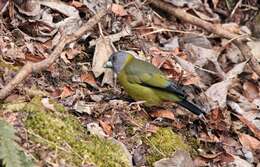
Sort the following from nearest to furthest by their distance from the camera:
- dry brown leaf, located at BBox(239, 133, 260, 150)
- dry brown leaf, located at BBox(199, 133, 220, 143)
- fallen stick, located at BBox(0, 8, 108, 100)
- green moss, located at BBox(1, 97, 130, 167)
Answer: green moss, located at BBox(1, 97, 130, 167) < fallen stick, located at BBox(0, 8, 108, 100) < dry brown leaf, located at BBox(199, 133, 220, 143) < dry brown leaf, located at BBox(239, 133, 260, 150)

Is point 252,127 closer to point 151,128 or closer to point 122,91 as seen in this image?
point 151,128

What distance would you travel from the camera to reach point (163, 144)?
4.40 meters

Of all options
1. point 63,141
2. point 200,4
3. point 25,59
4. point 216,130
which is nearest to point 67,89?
point 25,59

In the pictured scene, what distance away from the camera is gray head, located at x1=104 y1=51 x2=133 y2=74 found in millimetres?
4934

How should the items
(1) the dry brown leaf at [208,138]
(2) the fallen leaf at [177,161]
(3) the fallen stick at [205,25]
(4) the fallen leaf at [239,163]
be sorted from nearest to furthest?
(2) the fallen leaf at [177,161], (4) the fallen leaf at [239,163], (1) the dry brown leaf at [208,138], (3) the fallen stick at [205,25]

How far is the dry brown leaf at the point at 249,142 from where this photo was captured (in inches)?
193

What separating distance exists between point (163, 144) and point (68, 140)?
924mm

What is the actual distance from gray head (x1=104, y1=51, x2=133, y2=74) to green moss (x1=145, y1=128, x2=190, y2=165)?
73cm

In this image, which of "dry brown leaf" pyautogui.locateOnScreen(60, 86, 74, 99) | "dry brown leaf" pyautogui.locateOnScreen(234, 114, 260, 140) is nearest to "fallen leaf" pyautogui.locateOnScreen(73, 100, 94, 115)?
"dry brown leaf" pyautogui.locateOnScreen(60, 86, 74, 99)

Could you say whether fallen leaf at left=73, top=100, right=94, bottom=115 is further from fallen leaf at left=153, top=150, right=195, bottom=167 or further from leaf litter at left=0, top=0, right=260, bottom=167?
fallen leaf at left=153, top=150, right=195, bottom=167

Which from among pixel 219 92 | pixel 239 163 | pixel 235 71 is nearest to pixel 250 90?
pixel 235 71

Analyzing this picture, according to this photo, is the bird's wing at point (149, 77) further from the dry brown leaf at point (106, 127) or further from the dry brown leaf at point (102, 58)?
the dry brown leaf at point (106, 127)

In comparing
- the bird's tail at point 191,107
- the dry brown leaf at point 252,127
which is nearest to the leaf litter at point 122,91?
the dry brown leaf at point 252,127

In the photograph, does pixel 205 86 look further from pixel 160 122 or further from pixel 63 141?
pixel 63 141
